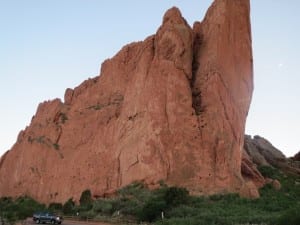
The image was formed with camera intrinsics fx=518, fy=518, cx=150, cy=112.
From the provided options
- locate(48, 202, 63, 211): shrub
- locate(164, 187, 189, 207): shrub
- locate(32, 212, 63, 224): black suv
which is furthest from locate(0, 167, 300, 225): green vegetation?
locate(48, 202, 63, 211): shrub

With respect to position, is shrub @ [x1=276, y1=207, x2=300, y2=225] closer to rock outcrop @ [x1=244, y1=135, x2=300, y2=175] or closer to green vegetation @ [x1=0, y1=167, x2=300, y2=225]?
green vegetation @ [x1=0, y1=167, x2=300, y2=225]

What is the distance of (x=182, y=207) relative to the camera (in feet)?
126

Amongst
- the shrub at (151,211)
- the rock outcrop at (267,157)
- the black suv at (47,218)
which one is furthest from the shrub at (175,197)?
the rock outcrop at (267,157)

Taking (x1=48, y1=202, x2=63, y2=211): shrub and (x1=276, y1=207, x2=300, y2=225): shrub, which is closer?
(x1=276, y1=207, x2=300, y2=225): shrub

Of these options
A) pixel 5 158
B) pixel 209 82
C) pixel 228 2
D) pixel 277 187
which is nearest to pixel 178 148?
pixel 209 82

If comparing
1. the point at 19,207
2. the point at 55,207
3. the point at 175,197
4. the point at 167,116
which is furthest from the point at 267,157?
the point at 175,197

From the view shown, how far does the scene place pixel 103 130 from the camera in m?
62.4

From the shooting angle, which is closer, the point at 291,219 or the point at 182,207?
the point at 291,219

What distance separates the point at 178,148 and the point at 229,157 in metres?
5.19

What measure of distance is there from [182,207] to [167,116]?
55.1 ft

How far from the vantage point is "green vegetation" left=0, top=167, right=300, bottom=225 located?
31209 millimetres

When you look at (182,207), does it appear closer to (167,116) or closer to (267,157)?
(167,116)

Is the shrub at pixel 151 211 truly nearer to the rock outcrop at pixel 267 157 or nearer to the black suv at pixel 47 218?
the black suv at pixel 47 218

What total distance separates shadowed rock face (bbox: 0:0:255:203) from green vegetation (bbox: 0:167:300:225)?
3.48 metres
